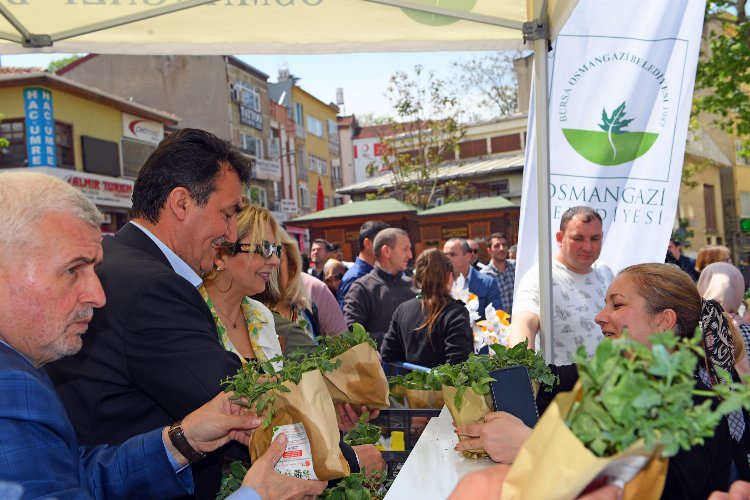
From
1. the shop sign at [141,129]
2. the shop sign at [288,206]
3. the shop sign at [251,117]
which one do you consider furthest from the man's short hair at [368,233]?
the shop sign at [288,206]

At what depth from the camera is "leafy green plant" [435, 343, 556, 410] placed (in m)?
2.15

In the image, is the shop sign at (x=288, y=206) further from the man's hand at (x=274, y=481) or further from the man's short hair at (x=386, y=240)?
the man's hand at (x=274, y=481)

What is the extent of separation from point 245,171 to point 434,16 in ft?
4.42

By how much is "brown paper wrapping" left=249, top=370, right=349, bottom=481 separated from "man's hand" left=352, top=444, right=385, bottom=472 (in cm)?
31

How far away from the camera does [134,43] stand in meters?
3.67

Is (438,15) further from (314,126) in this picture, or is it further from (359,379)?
(314,126)

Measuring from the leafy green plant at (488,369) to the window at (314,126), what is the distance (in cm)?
5457

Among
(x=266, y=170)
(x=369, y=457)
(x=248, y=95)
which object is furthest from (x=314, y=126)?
(x=369, y=457)

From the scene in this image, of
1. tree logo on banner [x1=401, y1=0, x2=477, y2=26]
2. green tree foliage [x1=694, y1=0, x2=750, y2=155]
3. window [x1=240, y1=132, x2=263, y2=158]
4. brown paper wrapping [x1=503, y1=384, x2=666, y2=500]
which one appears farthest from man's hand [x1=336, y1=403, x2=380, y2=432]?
window [x1=240, y1=132, x2=263, y2=158]

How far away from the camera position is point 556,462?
0.94m

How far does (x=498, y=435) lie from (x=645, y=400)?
111 centimetres

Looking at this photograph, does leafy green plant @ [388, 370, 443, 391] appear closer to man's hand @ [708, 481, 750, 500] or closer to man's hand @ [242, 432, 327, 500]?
man's hand @ [242, 432, 327, 500]

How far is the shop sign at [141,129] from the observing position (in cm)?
3162

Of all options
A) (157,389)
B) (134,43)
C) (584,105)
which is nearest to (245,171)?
(157,389)
